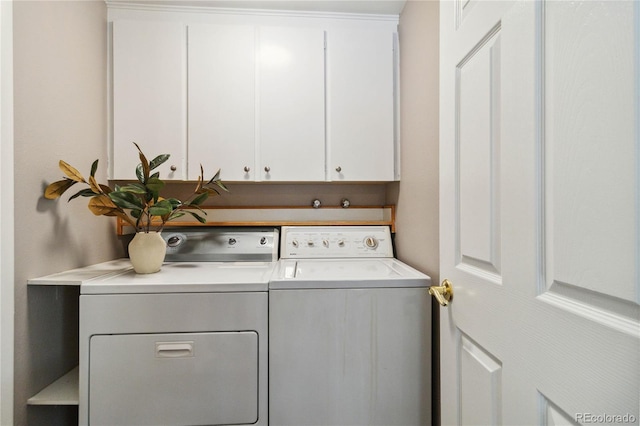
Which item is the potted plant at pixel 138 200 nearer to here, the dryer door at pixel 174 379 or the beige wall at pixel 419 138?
the dryer door at pixel 174 379

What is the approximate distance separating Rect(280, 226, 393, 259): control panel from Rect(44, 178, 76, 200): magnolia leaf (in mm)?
1071

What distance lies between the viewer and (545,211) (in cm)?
53

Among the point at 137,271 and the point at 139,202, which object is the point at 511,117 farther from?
the point at 137,271

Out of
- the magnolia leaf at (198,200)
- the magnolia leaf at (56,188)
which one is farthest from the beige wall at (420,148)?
the magnolia leaf at (56,188)

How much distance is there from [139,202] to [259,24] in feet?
3.91

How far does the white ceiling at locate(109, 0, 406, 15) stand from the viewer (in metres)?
1.65

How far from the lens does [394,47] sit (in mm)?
1760

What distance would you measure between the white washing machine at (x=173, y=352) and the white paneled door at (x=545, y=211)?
0.76 meters

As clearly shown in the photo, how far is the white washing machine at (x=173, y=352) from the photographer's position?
1162 millimetres

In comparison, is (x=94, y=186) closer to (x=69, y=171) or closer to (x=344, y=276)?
(x=69, y=171)

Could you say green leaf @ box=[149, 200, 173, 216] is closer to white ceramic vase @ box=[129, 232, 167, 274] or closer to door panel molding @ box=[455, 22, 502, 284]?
white ceramic vase @ box=[129, 232, 167, 274]

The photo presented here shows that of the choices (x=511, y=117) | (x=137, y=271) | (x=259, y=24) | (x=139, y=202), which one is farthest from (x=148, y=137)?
(x=511, y=117)
